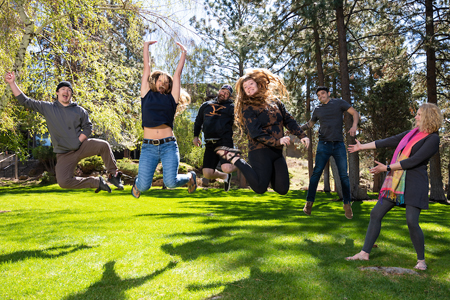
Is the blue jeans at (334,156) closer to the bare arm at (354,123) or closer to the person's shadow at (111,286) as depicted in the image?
the bare arm at (354,123)

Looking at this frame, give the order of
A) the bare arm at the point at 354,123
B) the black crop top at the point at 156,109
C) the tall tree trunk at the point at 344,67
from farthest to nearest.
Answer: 1. the tall tree trunk at the point at 344,67
2. the bare arm at the point at 354,123
3. the black crop top at the point at 156,109

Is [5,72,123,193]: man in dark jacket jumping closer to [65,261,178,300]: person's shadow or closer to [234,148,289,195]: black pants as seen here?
[65,261,178,300]: person's shadow

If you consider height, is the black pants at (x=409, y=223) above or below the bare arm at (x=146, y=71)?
below

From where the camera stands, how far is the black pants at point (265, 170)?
15.4 ft

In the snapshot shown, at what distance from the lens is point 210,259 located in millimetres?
5820

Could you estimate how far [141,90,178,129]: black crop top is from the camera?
486 cm

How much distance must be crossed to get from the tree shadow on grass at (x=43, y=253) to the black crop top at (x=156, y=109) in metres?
3.31

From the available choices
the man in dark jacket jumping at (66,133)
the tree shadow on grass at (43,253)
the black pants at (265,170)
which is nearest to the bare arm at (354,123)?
the black pants at (265,170)

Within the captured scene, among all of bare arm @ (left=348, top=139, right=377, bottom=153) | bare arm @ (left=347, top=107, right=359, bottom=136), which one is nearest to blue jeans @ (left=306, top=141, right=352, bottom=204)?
bare arm @ (left=347, top=107, right=359, bottom=136)

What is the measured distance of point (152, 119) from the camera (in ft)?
15.9

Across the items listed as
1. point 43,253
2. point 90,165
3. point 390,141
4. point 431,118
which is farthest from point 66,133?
point 90,165

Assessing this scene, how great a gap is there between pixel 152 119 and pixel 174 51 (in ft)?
11.9

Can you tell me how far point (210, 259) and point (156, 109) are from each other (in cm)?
285

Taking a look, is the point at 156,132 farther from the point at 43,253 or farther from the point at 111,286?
the point at 43,253
